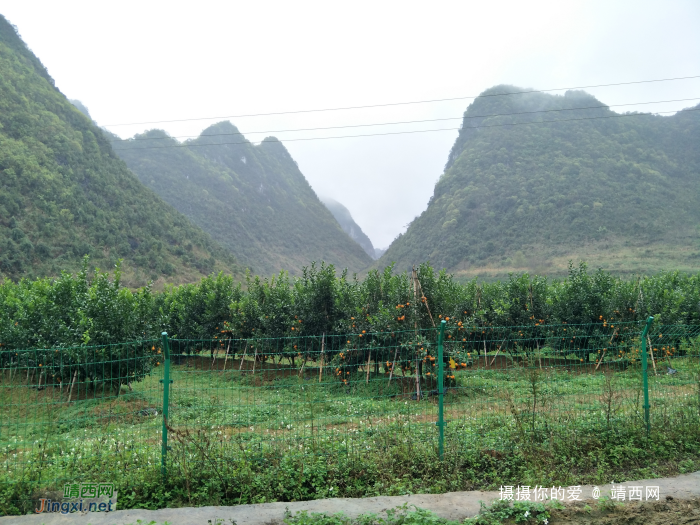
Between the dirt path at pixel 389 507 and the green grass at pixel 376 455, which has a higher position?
the green grass at pixel 376 455

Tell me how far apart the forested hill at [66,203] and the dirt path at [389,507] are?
38840 millimetres

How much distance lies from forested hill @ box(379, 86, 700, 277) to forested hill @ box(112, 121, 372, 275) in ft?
102

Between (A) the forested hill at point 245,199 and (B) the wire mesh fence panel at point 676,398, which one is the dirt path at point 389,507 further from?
(A) the forested hill at point 245,199

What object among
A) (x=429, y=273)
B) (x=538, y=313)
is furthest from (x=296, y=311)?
(x=538, y=313)

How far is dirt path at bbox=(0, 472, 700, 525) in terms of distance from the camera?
3.96 m

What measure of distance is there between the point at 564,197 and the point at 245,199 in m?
73.8

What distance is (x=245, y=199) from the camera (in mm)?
109438

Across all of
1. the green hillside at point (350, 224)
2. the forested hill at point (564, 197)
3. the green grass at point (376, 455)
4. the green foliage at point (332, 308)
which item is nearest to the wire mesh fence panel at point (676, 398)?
the green grass at point (376, 455)

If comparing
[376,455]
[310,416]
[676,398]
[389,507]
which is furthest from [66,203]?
[676,398]

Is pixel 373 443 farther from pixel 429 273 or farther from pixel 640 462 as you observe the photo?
pixel 429 273

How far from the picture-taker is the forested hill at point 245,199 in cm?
9338

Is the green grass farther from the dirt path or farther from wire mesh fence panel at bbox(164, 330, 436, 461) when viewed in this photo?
the dirt path

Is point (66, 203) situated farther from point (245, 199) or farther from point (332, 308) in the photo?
point (245, 199)

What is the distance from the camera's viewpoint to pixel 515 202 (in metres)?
67.4
